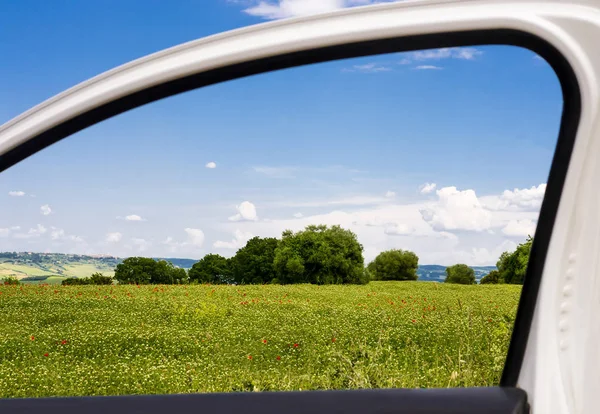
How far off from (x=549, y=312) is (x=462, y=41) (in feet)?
1.47

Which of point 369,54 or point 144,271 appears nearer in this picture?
point 369,54

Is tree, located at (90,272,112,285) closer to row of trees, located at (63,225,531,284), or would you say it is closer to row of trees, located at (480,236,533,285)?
row of trees, located at (63,225,531,284)

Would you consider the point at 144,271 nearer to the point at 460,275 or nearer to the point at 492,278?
the point at 460,275

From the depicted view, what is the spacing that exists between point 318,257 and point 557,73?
51.5ft

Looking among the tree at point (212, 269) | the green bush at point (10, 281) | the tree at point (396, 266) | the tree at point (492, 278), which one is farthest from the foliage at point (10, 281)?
the tree at point (492, 278)

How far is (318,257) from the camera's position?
16.6m

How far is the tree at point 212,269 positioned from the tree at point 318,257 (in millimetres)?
1337

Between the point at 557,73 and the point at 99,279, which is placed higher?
the point at 557,73

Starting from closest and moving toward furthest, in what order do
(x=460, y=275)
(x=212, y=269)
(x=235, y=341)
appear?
(x=235, y=341) < (x=212, y=269) < (x=460, y=275)

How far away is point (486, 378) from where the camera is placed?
5.24 m

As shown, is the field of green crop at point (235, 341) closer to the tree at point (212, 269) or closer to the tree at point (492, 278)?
the tree at point (212, 269)

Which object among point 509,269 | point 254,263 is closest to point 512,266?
point 509,269

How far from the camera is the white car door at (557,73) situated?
0.87m

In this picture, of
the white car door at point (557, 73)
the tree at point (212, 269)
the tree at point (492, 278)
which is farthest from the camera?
the tree at point (492, 278)
